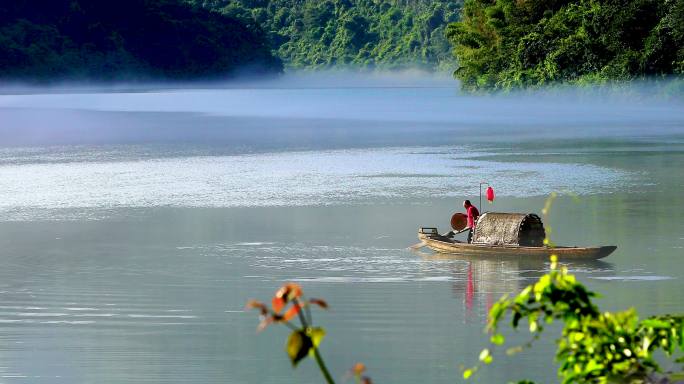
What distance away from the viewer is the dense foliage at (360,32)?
163500 millimetres

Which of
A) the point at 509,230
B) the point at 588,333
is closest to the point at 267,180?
the point at 509,230

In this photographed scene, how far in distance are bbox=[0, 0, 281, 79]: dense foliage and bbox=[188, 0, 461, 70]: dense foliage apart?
290 inches

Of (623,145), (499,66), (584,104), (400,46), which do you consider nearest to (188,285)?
(623,145)

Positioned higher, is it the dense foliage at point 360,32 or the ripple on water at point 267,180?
the dense foliage at point 360,32

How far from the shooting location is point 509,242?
15852 mm

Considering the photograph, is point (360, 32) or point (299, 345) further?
point (360, 32)

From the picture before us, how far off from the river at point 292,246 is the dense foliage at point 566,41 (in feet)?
44.4

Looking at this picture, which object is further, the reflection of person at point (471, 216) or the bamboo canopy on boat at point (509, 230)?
the reflection of person at point (471, 216)

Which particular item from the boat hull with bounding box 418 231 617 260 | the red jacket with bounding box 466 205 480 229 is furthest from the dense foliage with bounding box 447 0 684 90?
the boat hull with bounding box 418 231 617 260

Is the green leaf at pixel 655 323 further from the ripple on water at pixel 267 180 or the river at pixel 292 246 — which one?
the ripple on water at pixel 267 180

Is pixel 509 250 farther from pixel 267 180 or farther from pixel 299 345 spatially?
pixel 267 180

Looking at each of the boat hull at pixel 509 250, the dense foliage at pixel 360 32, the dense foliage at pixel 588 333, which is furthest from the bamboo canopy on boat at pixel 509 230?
the dense foliage at pixel 360 32

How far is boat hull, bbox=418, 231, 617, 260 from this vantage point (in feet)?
49.6

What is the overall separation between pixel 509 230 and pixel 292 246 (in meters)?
2.95
